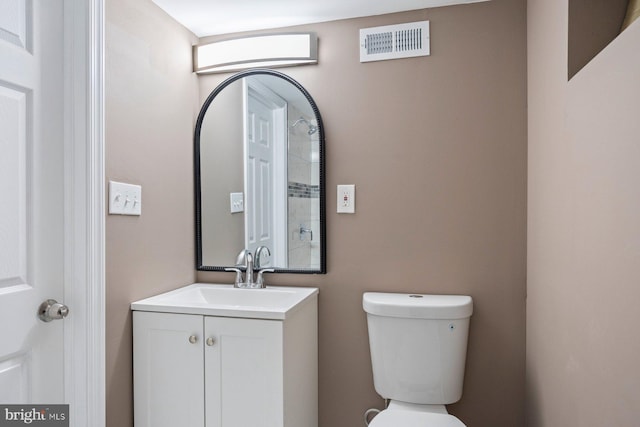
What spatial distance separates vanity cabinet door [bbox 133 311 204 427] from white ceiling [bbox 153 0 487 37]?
1298mm

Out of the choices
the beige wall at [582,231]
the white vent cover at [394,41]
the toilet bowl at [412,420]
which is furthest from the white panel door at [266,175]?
the beige wall at [582,231]

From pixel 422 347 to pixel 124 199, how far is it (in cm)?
127

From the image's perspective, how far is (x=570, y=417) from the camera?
1.17 m

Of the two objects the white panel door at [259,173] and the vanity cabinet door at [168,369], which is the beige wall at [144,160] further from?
the white panel door at [259,173]

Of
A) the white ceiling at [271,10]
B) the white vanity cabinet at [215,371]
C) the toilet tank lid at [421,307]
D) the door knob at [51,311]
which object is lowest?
the white vanity cabinet at [215,371]

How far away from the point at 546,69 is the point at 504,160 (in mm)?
403

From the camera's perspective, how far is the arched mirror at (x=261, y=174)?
1895 millimetres

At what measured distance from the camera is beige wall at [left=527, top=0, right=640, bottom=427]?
2.84 ft

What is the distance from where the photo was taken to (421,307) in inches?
61.9

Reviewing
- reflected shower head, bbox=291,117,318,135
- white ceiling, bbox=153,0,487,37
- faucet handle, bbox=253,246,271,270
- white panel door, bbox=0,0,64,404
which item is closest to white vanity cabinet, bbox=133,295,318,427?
white panel door, bbox=0,0,64,404

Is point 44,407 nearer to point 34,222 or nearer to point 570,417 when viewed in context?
point 34,222

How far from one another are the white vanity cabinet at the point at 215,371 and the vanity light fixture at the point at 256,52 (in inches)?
45.3

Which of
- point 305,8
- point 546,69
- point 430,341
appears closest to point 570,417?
point 430,341

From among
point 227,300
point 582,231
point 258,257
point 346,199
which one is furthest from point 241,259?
point 582,231
